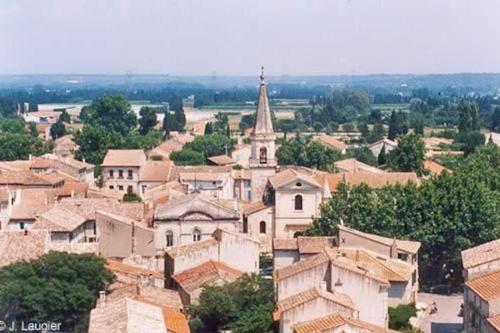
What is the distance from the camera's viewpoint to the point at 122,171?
6844 cm

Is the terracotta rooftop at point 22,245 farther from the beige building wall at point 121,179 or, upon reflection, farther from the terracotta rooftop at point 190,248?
the beige building wall at point 121,179

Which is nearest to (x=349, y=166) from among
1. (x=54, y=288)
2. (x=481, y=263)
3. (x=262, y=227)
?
(x=262, y=227)

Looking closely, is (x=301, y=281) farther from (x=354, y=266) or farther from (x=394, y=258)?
Answer: (x=394, y=258)

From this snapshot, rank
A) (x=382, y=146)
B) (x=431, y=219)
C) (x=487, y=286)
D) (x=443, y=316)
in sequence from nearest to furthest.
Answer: (x=487, y=286) < (x=443, y=316) < (x=431, y=219) < (x=382, y=146)

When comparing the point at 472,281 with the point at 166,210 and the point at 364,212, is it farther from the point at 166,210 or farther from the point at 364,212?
the point at 166,210

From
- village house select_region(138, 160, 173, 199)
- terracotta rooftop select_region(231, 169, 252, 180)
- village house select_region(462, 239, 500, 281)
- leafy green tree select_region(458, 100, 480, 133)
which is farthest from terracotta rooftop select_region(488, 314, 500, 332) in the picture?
leafy green tree select_region(458, 100, 480, 133)

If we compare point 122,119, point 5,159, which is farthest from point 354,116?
point 5,159

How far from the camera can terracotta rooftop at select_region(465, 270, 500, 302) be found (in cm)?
2736

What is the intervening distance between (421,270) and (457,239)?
8.12 ft

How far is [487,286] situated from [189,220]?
52.2 feet

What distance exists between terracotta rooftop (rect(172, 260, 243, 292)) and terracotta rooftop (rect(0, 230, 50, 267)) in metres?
5.24

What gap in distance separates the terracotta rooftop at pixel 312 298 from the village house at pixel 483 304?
12.0 feet

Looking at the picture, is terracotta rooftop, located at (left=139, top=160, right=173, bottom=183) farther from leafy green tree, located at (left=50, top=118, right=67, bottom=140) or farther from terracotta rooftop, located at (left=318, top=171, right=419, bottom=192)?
leafy green tree, located at (left=50, top=118, right=67, bottom=140)

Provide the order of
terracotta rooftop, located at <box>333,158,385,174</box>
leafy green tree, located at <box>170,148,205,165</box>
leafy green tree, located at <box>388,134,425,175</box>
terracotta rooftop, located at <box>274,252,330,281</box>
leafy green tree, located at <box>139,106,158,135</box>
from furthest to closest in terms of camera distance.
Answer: leafy green tree, located at <box>139,106,158,135</box>, leafy green tree, located at <box>170,148,205,165</box>, leafy green tree, located at <box>388,134,425,175</box>, terracotta rooftop, located at <box>333,158,385,174</box>, terracotta rooftop, located at <box>274,252,330,281</box>
